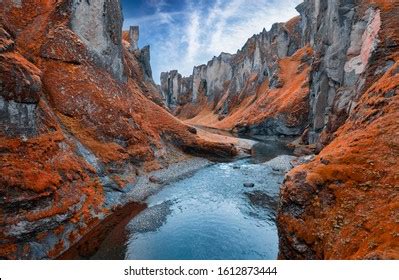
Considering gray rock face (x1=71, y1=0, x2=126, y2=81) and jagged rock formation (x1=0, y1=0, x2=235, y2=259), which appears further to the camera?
gray rock face (x1=71, y1=0, x2=126, y2=81)

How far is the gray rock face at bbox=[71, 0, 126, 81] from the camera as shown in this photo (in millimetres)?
44103

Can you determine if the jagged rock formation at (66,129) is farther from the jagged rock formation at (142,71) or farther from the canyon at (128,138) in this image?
the jagged rock formation at (142,71)

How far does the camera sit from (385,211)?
580 inches

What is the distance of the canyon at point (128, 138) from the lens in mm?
17062

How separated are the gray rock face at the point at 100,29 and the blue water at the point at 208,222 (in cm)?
2343

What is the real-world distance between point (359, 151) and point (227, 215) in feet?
47.4

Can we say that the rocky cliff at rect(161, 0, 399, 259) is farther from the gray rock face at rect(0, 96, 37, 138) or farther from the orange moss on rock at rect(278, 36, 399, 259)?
the gray rock face at rect(0, 96, 37, 138)

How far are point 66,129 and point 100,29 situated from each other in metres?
19.3

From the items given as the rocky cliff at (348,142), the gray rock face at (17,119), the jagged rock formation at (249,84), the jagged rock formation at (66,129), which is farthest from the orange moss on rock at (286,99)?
the gray rock face at (17,119)

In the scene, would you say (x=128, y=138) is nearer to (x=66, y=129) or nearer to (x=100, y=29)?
(x=66, y=129)

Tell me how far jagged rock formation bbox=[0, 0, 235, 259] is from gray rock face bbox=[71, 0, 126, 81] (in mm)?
152

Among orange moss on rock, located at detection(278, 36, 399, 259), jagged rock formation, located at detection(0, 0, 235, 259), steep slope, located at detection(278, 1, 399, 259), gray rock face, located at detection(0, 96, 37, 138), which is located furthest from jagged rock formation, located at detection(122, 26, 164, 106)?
orange moss on rock, located at detection(278, 36, 399, 259)

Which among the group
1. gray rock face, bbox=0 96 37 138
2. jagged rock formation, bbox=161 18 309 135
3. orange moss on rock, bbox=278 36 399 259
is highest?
jagged rock formation, bbox=161 18 309 135
